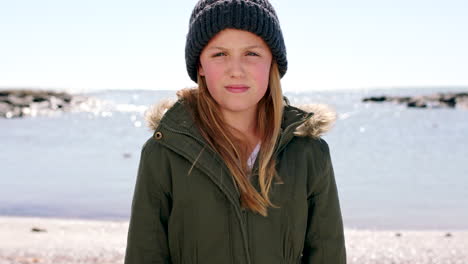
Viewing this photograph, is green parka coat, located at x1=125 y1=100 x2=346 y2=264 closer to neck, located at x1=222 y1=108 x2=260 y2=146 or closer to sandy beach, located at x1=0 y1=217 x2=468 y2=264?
neck, located at x1=222 y1=108 x2=260 y2=146

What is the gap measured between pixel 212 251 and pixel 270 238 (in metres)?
0.22

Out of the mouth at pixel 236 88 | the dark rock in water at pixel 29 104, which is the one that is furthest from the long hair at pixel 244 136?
the dark rock in water at pixel 29 104

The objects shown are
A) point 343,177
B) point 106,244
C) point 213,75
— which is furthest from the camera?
point 343,177

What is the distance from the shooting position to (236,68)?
7.77 ft

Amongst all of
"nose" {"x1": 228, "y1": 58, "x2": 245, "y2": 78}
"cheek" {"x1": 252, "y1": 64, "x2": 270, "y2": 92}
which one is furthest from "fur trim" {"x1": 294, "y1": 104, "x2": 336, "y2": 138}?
"nose" {"x1": 228, "y1": 58, "x2": 245, "y2": 78}

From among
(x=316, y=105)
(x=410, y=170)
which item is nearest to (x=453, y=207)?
(x=410, y=170)

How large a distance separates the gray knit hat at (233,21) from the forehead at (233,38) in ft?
0.08

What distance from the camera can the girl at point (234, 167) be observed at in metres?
2.30

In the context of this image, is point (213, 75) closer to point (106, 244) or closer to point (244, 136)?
point (244, 136)

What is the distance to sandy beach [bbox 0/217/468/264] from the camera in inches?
279

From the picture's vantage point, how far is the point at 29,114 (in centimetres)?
4475

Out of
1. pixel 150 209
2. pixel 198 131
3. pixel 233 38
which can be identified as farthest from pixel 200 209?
pixel 233 38

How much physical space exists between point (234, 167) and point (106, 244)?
587 cm

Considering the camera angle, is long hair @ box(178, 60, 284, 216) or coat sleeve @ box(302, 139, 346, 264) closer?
long hair @ box(178, 60, 284, 216)
